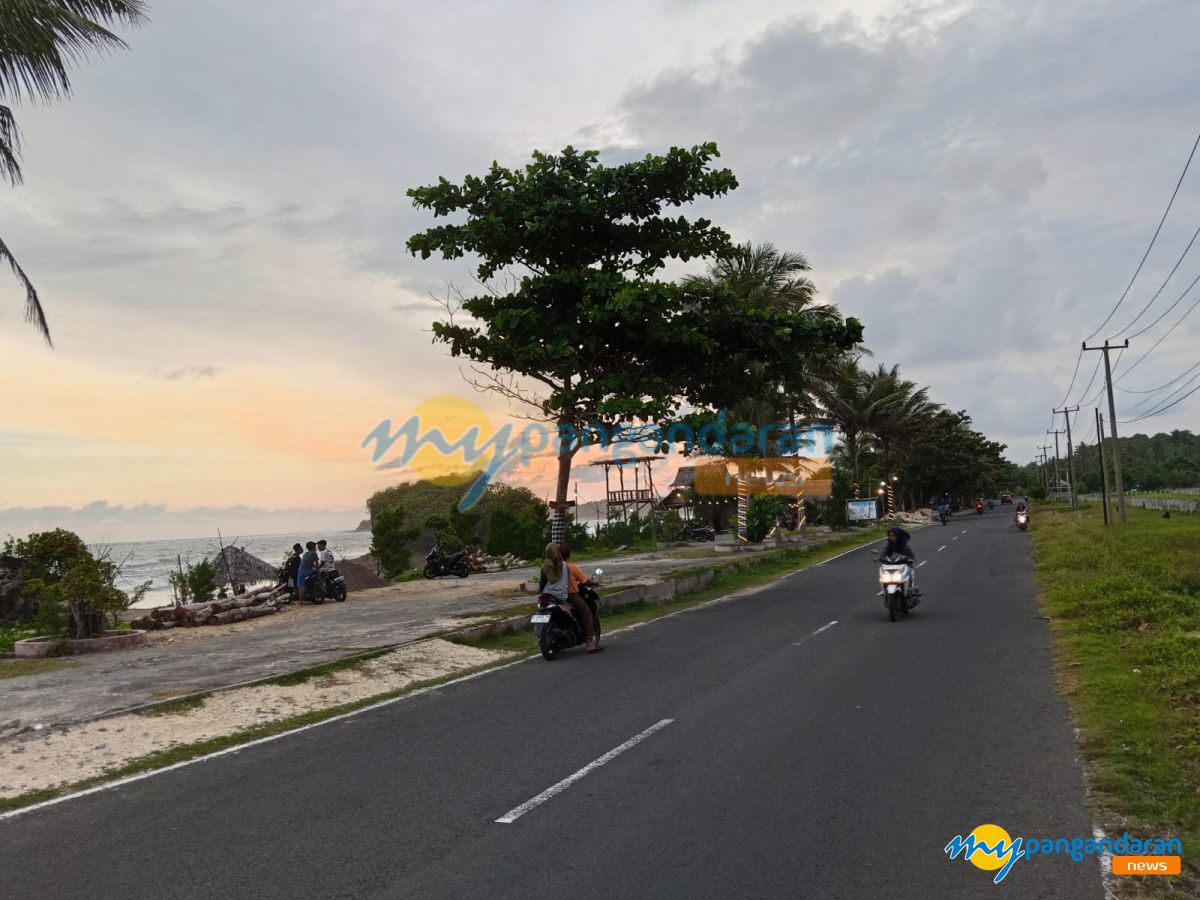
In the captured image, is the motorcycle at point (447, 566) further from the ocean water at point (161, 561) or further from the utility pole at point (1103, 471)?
the utility pole at point (1103, 471)

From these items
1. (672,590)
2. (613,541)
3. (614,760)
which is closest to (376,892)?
(614,760)

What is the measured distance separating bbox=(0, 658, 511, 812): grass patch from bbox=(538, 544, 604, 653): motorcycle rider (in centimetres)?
229

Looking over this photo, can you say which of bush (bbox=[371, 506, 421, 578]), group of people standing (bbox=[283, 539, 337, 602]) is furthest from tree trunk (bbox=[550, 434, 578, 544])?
bush (bbox=[371, 506, 421, 578])

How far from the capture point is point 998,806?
18.9 ft

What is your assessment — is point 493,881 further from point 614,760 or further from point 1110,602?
point 1110,602

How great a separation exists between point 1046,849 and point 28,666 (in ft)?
43.2

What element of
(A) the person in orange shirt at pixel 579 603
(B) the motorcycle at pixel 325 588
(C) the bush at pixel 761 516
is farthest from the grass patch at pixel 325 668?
(C) the bush at pixel 761 516

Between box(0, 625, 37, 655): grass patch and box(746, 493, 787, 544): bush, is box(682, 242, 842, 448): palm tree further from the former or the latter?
box(0, 625, 37, 655): grass patch

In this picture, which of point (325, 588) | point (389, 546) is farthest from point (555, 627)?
point (389, 546)

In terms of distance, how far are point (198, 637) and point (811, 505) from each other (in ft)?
162

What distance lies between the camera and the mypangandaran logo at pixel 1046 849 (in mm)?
4914

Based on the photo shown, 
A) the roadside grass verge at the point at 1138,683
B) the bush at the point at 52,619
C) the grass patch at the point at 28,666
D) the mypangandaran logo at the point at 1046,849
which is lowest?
the mypangandaran logo at the point at 1046,849

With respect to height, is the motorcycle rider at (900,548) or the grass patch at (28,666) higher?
the motorcycle rider at (900,548)

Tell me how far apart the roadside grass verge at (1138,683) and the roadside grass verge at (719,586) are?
699cm
